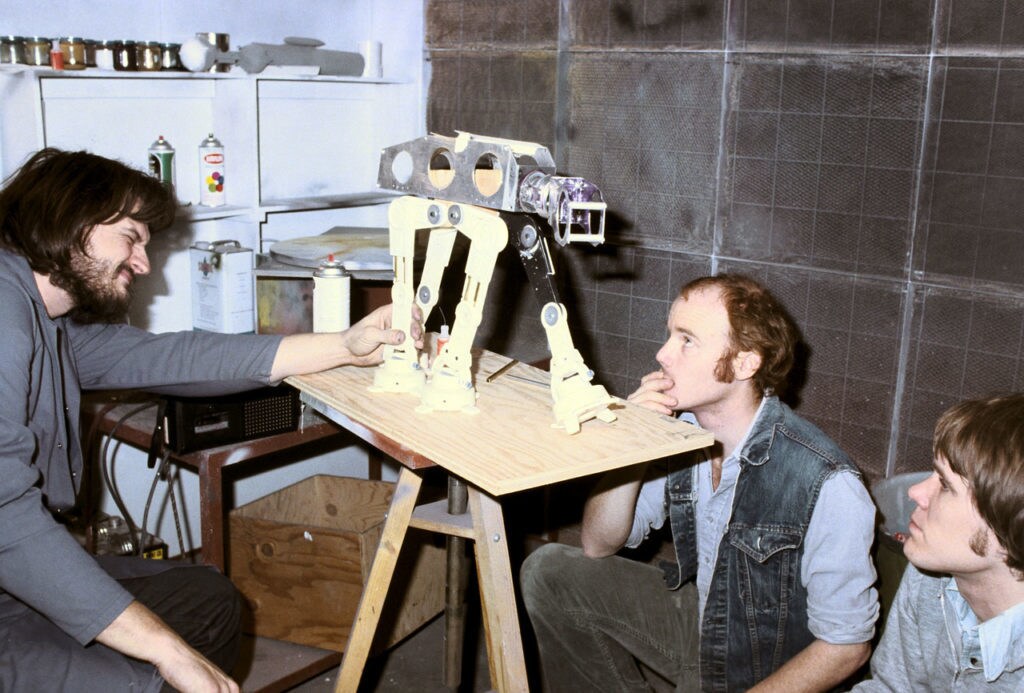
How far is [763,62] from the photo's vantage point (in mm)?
2480

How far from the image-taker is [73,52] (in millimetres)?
2471

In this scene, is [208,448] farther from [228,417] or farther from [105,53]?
[105,53]

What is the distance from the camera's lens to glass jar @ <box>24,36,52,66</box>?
2.43 metres

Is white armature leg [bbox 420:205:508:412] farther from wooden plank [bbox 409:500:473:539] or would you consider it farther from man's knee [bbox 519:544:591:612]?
man's knee [bbox 519:544:591:612]

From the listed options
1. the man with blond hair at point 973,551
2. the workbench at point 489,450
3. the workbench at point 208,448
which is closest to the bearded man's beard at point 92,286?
the workbench at point 489,450

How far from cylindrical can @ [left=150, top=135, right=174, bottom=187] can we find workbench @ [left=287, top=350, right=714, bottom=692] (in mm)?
1019

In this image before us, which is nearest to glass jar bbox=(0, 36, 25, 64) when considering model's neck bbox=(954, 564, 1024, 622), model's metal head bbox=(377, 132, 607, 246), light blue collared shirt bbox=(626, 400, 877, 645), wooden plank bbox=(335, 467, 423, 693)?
model's metal head bbox=(377, 132, 607, 246)

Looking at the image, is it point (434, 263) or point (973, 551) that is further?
point (434, 263)

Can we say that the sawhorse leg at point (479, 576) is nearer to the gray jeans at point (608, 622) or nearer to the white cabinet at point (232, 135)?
the gray jeans at point (608, 622)

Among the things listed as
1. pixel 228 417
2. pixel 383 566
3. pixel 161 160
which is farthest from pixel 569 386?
pixel 161 160

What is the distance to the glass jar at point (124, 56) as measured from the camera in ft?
8.37

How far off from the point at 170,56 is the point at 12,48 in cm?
38

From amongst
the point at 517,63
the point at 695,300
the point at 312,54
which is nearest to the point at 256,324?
the point at 312,54

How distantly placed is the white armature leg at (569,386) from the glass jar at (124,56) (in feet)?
4.99
